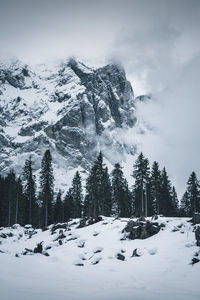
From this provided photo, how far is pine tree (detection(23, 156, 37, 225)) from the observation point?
164 ft

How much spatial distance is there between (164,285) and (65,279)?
4385 mm

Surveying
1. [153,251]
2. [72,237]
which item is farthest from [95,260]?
[72,237]

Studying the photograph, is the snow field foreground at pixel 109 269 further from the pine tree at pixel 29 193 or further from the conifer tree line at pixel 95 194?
the pine tree at pixel 29 193

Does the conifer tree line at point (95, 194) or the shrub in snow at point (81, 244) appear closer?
the shrub in snow at point (81, 244)

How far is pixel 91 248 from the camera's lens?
73.2ft

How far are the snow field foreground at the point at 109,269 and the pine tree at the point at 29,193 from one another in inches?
935

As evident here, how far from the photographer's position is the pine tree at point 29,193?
164 ft

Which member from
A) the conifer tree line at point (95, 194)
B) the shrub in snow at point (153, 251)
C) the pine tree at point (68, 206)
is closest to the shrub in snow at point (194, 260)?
the shrub in snow at point (153, 251)

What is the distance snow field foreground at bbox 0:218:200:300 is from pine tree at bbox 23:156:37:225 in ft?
77.9

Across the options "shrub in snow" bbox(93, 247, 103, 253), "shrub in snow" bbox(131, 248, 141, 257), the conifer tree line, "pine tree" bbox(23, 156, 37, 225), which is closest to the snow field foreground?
"shrub in snow" bbox(93, 247, 103, 253)

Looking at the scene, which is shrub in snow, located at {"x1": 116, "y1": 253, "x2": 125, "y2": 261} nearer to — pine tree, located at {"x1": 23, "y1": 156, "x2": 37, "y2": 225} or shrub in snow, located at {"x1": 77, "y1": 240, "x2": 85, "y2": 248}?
shrub in snow, located at {"x1": 77, "y1": 240, "x2": 85, "y2": 248}

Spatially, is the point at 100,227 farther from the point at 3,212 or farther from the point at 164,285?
the point at 3,212

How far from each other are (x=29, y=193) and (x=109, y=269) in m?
38.1

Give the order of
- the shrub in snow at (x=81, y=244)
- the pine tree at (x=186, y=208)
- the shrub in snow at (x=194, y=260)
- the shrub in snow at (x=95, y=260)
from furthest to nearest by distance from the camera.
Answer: the pine tree at (x=186, y=208) < the shrub in snow at (x=81, y=244) < the shrub in snow at (x=95, y=260) < the shrub in snow at (x=194, y=260)
